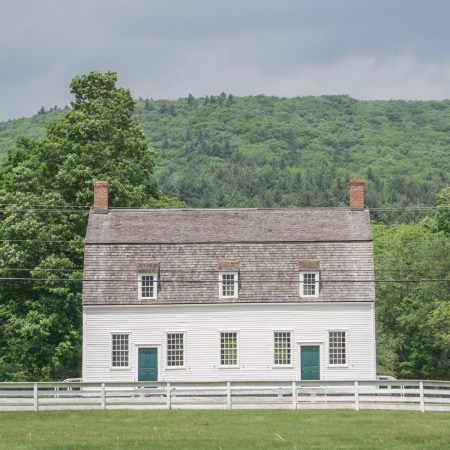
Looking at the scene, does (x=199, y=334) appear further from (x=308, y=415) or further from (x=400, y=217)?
(x=400, y=217)

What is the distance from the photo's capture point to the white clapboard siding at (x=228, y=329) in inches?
1997

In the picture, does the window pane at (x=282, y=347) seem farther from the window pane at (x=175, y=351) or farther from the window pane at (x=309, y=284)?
the window pane at (x=175, y=351)

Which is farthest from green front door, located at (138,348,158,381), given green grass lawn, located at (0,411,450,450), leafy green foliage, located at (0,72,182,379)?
green grass lawn, located at (0,411,450,450)

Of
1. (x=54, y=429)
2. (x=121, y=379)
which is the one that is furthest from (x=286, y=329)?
(x=54, y=429)

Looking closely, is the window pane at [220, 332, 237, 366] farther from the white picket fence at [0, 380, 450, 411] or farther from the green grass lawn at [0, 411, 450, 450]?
the green grass lawn at [0, 411, 450, 450]

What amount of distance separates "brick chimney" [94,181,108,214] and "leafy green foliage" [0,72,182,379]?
3.46 meters

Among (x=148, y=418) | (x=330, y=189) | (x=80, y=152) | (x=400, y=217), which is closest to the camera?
(x=148, y=418)

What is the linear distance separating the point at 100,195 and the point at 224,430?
24004mm

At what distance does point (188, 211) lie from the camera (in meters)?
54.5

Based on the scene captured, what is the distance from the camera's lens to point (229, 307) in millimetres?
51219

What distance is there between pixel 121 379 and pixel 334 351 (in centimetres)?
945

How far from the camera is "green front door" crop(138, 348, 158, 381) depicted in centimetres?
5084

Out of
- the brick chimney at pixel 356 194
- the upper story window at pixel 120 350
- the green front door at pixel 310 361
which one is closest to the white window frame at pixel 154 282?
the upper story window at pixel 120 350

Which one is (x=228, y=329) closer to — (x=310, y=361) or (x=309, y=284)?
(x=310, y=361)
